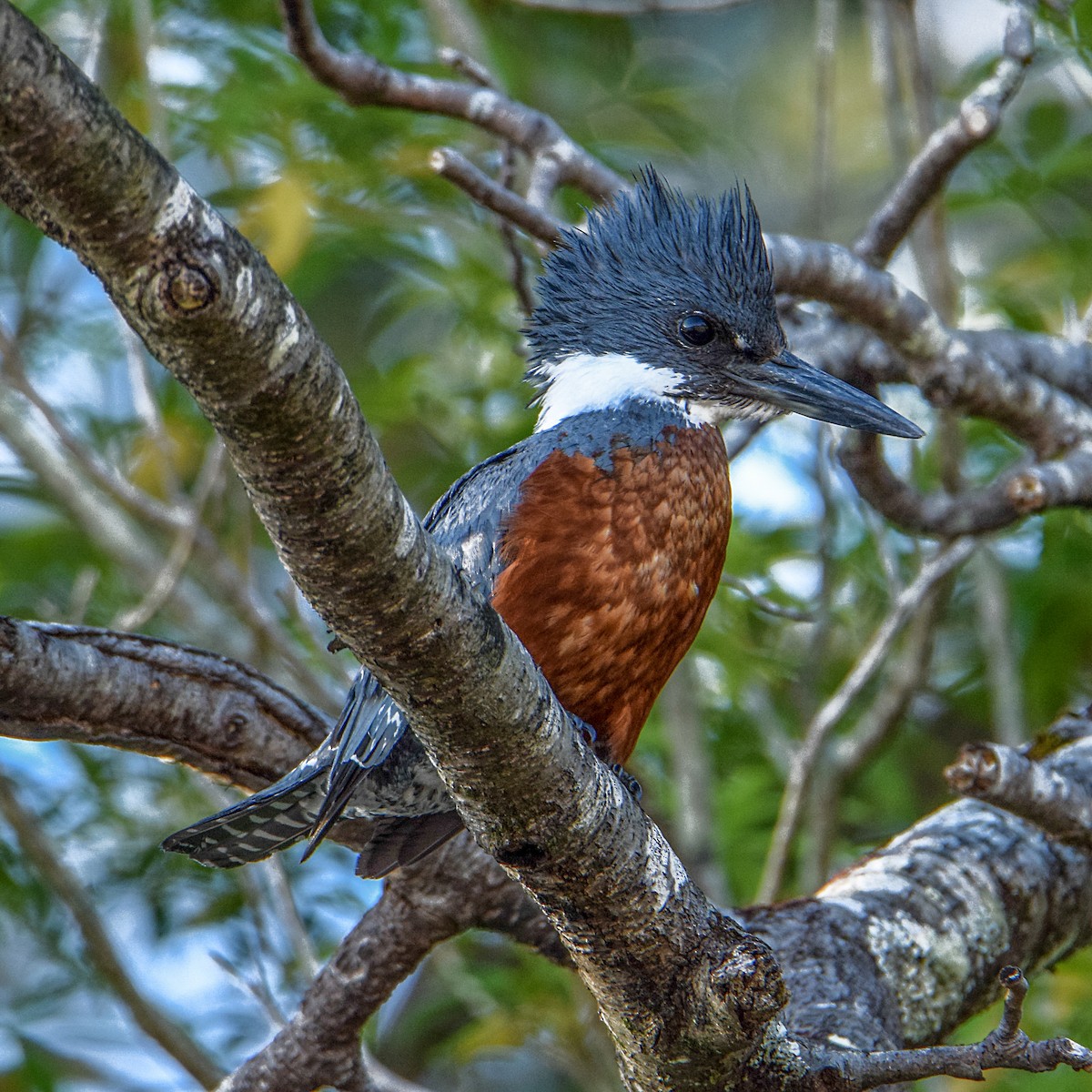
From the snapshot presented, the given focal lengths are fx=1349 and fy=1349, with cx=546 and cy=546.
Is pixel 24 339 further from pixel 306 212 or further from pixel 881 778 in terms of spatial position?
pixel 881 778

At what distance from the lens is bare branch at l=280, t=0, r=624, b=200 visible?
11.3ft

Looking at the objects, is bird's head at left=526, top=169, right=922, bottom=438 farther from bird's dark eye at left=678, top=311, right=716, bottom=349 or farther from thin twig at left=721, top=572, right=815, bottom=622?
thin twig at left=721, top=572, right=815, bottom=622

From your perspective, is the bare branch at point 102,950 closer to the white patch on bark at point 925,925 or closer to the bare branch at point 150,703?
the bare branch at point 150,703

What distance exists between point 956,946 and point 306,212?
114 inches

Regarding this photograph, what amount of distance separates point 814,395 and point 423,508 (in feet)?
7.69

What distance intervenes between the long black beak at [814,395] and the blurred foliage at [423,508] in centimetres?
103

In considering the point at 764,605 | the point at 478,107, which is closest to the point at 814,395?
the point at 764,605

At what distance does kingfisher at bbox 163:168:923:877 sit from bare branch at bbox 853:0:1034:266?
57 cm

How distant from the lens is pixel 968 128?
131 inches

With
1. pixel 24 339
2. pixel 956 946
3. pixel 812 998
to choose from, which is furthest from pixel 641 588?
pixel 24 339

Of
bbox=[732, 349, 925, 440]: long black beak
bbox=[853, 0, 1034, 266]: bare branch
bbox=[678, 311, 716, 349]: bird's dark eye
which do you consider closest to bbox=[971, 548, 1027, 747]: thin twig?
bbox=[853, 0, 1034, 266]: bare branch

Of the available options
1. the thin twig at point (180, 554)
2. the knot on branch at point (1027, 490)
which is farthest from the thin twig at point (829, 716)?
the thin twig at point (180, 554)

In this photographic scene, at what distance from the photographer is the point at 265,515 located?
1.55 metres

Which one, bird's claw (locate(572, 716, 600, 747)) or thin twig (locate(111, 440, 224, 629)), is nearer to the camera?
bird's claw (locate(572, 716, 600, 747))
